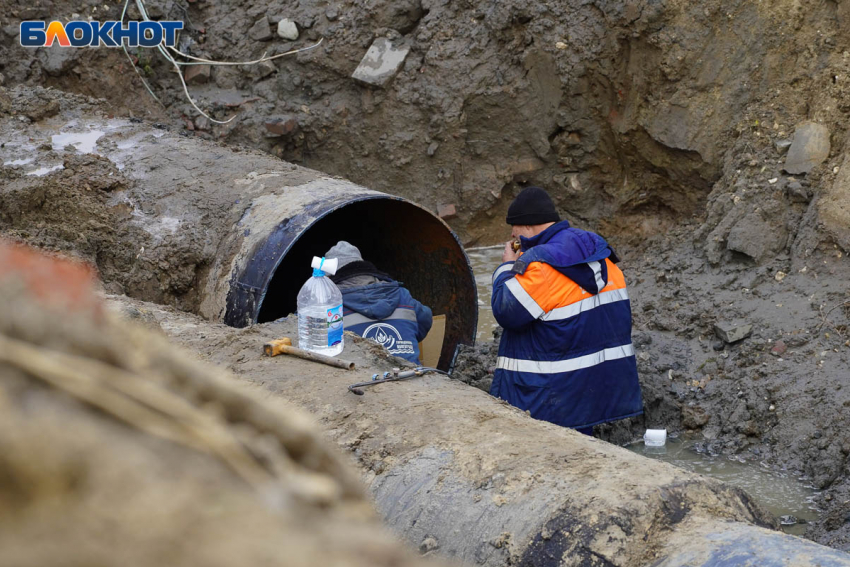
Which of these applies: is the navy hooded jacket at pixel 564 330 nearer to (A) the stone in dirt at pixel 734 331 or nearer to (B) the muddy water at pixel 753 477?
(B) the muddy water at pixel 753 477

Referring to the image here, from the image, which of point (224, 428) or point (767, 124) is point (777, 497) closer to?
point (767, 124)

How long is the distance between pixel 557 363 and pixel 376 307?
94 centimetres

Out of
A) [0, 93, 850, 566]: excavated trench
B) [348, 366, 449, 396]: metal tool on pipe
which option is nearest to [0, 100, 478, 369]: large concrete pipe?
[0, 93, 850, 566]: excavated trench

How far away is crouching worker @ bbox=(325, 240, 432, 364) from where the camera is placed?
4.16 metres

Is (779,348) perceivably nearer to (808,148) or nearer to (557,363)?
(808,148)

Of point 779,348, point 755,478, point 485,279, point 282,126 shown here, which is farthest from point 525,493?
point 282,126

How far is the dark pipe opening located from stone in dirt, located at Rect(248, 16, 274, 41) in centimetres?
299

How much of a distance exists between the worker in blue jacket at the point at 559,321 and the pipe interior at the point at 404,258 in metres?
1.51

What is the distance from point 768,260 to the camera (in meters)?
5.94

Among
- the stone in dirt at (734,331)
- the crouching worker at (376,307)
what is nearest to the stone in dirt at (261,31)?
the crouching worker at (376,307)

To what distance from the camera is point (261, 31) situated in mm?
8406

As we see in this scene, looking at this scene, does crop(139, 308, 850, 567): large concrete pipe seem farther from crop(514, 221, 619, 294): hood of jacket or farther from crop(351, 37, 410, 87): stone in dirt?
crop(351, 37, 410, 87): stone in dirt

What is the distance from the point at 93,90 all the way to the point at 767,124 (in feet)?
19.8

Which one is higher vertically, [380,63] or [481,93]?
[380,63]
